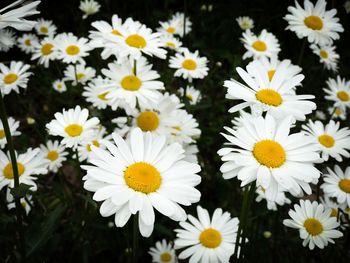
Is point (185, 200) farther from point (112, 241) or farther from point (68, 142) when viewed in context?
point (112, 241)

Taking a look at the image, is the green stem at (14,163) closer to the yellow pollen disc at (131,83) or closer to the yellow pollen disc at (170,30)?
the yellow pollen disc at (131,83)

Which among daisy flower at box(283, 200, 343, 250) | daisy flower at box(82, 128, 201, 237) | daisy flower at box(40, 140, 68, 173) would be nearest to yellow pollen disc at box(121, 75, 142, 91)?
daisy flower at box(82, 128, 201, 237)

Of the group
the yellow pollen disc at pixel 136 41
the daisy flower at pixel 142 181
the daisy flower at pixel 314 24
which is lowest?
the daisy flower at pixel 142 181

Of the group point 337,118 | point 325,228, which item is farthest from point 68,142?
point 337,118

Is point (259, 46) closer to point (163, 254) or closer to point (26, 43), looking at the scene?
point (163, 254)

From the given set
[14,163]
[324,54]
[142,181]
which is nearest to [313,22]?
[324,54]

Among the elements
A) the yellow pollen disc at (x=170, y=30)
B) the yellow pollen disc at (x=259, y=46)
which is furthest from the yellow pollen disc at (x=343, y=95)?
the yellow pollen disc at (x=170, y=30)
